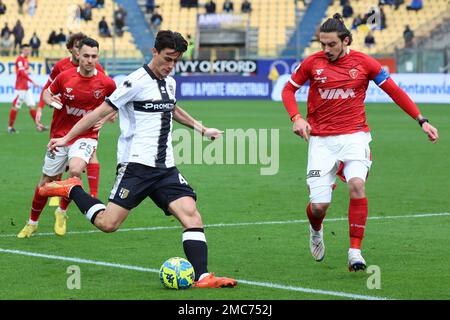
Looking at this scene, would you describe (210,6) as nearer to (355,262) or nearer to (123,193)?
(355,262)

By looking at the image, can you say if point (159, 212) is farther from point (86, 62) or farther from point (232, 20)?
point (232, 20)

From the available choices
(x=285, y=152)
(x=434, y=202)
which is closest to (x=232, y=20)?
(x=285, y=152)

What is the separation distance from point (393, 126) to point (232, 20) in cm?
2290

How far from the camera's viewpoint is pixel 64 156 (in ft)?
38.0

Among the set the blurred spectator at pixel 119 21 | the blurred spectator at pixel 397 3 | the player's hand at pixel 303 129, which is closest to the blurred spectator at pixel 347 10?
the blurred spectator at pixel 397 3

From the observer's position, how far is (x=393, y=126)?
2980cm

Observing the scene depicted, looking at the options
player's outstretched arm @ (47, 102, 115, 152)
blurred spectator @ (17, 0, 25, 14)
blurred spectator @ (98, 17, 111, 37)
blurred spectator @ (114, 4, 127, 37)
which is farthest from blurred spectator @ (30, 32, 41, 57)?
player's outstretched arm @ (47, 102, 115, 152)

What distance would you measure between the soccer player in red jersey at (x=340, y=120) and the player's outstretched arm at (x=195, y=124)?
854mm

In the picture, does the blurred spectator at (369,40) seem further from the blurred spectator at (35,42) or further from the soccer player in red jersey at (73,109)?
the soccer player in red jersey at (73,109)

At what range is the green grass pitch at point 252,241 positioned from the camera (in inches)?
324

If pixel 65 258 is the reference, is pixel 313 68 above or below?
above

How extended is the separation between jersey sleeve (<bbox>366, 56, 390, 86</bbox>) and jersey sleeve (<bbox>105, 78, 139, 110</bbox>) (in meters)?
2.29

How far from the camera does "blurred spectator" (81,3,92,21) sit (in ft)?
172
